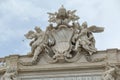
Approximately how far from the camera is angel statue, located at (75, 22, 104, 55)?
18359mm

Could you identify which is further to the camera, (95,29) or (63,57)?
(95,29)

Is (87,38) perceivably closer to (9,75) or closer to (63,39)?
(63,39)

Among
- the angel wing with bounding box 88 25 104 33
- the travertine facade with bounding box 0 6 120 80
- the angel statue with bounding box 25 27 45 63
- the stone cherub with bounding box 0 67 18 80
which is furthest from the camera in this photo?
the angel wing with bounding box 88 25 104 33

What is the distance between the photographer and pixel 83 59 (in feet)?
59.9

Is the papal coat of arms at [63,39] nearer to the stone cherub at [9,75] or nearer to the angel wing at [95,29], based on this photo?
the angel wing at [95,29]

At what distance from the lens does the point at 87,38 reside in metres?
18.7

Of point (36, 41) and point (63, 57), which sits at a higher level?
point (36, 41)

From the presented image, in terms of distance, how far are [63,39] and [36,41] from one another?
117 cm

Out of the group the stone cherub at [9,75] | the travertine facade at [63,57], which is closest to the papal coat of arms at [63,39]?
the travertine facade at [63,57]

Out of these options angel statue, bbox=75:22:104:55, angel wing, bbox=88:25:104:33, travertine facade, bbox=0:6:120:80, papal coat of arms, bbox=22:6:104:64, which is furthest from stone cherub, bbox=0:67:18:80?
angel wing, bbox=88:25:104:33

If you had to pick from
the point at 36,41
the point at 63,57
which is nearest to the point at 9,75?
the point at 36,41

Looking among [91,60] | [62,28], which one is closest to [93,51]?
[91,60]

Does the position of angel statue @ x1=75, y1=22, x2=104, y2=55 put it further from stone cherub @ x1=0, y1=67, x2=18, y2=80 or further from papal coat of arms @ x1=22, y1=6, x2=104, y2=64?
stone cherub @ x1=0, y1=67, x2=18, y2=80

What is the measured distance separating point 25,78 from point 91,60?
9.25 feet
